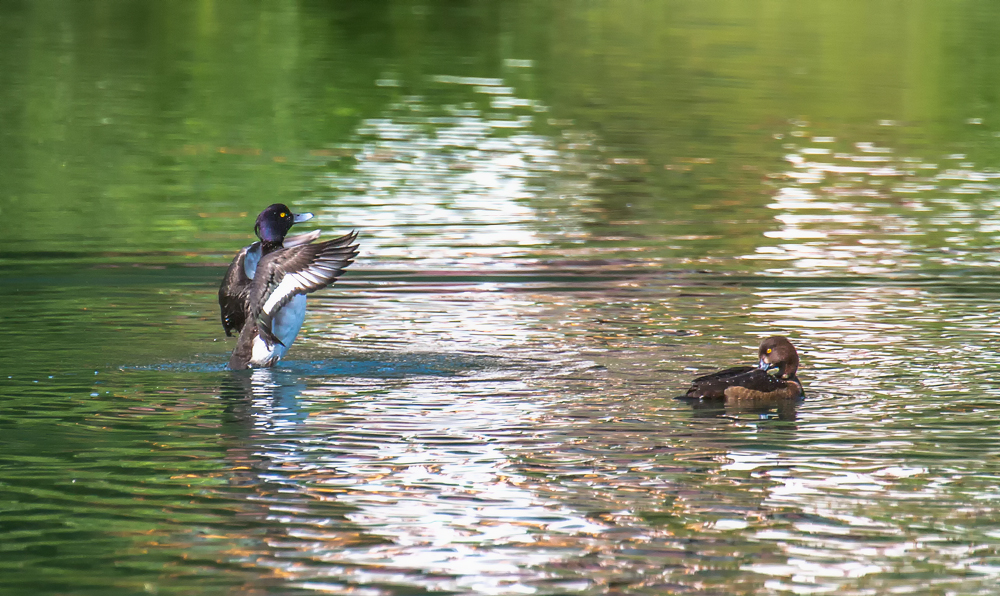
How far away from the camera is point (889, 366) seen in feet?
41.8

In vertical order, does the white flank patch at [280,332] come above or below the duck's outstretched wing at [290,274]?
below

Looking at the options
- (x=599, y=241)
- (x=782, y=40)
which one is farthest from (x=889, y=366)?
(x=782, y=40)

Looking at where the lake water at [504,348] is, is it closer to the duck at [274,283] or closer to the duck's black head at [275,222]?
the duck at [274,283]

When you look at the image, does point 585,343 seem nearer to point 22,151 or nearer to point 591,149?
point 591,149

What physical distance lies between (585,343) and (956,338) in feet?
10.5

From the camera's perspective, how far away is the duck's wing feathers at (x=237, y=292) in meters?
13.6

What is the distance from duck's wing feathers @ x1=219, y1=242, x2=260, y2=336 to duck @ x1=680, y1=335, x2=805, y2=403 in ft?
13.1

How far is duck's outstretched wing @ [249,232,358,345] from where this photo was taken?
1265 cm

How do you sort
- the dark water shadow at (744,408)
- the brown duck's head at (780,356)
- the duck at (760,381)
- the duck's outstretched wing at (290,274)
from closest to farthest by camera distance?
the dark water shadow at (744,408) → the duck at (760,381) → the brown duck's head at (780,356) → the duck's outstretched wing at (290,274)

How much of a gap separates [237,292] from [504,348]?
7.63ft

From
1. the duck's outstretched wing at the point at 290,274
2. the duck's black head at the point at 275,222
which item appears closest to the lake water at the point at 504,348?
the duck's outstretched wing at the point at 290,274

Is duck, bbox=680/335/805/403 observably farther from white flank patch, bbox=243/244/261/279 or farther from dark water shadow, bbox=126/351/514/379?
white flank patch, bbox=243/244/261/279

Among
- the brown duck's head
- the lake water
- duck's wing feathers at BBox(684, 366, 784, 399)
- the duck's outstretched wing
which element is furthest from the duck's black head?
the brown duck's head

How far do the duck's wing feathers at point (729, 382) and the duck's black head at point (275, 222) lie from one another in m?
3.79
